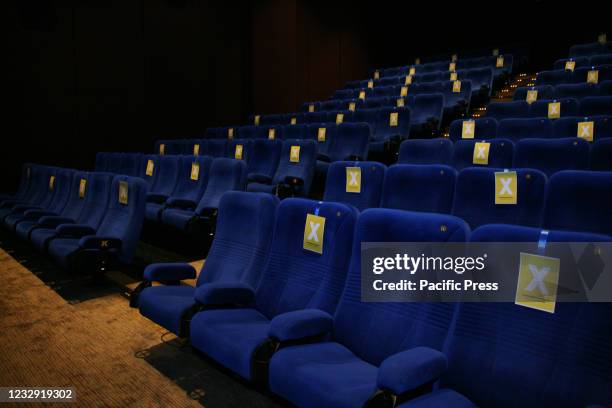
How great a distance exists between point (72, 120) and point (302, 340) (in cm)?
486

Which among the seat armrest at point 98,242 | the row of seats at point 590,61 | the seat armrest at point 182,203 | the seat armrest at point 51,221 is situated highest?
the row of seats at point 590,61

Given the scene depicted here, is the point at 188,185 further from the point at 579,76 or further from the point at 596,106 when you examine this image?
the point at 579,76

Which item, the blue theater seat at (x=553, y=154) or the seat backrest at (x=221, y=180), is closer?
the blue theater seat at (x=553, y=154)

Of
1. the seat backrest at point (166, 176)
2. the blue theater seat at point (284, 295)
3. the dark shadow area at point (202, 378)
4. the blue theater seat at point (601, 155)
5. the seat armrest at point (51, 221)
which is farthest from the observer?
→ the seat backrest at point (166, 176)

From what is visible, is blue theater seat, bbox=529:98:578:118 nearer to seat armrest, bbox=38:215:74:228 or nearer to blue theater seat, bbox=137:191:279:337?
blue theater seat, bbox=137:191:279:337

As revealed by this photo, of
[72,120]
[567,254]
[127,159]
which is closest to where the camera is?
[567,254]

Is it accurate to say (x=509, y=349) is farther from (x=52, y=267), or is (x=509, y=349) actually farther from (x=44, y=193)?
(x=44, y=193)

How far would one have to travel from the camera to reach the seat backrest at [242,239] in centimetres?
172

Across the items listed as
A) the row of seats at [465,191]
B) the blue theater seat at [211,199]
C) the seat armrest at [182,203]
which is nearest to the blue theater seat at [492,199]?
the row of seats at [465,191]

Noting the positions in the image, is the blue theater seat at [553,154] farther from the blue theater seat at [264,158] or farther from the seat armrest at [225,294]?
the blue theater seat at [264,158]

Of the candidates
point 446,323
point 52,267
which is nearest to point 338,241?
point 446,323

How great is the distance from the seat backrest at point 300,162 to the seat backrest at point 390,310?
1.90m

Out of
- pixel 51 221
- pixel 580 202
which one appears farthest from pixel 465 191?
pixel 51 221

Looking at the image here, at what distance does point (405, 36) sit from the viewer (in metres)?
7.97
